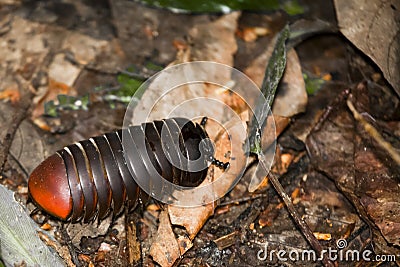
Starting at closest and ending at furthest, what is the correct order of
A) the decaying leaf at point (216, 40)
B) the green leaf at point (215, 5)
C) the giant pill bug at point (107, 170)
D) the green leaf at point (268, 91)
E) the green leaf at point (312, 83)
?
the giant pill bug at point (107, 170) < the green leaf at point (268, 91) < the green leaf at point (312, 83) < the decaying leaf at point (216, 40) < the green leaf at point (215, 5)

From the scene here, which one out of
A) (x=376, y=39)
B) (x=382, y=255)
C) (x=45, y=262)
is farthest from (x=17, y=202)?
(x=376, y=39)

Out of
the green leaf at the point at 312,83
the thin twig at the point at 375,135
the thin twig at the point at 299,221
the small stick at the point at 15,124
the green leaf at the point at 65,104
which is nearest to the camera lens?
the thin twig at the point at 299,221

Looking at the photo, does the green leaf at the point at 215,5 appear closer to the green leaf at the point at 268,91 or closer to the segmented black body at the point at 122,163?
the green leaf at the point at 268,91

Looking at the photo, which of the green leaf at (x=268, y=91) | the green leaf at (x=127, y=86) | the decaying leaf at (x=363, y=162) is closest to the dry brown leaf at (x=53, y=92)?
the green leaf at (x=127, y=86)

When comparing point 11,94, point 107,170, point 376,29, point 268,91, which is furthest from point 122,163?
point 376,29

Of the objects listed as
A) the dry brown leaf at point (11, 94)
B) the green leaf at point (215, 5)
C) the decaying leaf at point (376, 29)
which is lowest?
the dry brown leaf at point (11, 94)

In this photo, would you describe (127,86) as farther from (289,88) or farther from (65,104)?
(289,88)
